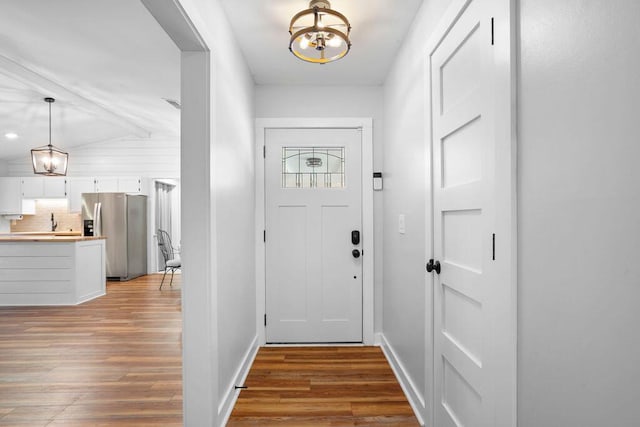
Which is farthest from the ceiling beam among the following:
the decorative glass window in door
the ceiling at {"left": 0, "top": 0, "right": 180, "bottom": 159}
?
the decorative glass window in door

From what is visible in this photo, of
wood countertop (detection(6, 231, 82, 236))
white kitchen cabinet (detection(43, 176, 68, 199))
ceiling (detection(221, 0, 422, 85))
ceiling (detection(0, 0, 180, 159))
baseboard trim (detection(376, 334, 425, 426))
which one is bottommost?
baseboard trim (detection(376, 334, 425, 426))

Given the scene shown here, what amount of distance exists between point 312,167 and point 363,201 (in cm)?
58

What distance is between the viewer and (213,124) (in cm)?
187

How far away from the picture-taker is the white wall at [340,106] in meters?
3.34

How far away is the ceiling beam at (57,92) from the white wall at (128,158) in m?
0.68

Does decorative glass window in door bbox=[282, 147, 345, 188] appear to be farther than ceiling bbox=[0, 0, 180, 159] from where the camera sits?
Yes

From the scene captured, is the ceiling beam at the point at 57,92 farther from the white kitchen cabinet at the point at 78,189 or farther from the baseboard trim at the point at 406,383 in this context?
the baseboard trim at the point at 406,383

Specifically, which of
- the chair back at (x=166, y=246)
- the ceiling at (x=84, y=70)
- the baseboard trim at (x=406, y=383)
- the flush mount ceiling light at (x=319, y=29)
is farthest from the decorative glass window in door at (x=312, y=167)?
the chair back at (x=166, y=246)

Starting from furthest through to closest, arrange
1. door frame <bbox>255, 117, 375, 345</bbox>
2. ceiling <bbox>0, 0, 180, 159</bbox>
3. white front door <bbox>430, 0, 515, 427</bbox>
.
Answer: door frame <bbox>255, 117, 375, 345</bbox>, ceiling <bbox>0, 0, 180, 159</bbox>, white front door <bbox>430, 0, 515, 427</bbox>

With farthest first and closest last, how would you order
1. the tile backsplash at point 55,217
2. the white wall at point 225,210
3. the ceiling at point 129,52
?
1. the tile backsplash at point 55,217
2. the ceiling at point 129,52
3. the white wall at point 225,210

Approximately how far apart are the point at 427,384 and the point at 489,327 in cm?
87

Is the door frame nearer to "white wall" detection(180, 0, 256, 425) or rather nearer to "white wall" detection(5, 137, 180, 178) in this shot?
"white wall" detection(180, 0, 256, 425)

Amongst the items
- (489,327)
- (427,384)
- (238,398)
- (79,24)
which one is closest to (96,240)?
(79,24)

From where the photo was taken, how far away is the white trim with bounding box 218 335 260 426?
80.0 inches
